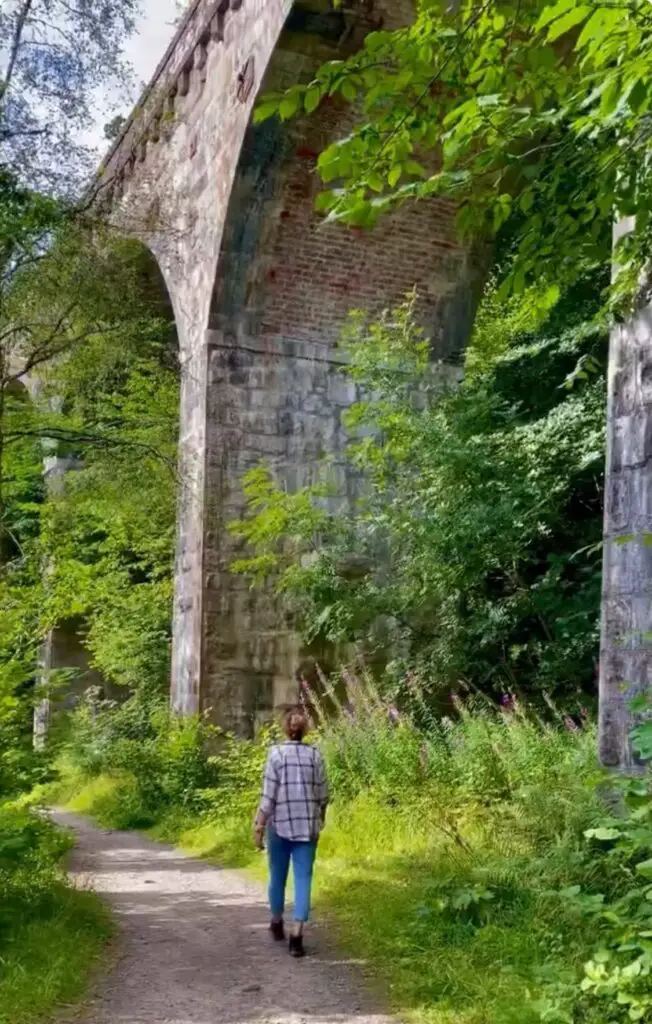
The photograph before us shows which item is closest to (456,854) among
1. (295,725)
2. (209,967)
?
(295,725)

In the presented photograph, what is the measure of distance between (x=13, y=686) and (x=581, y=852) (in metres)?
2.90

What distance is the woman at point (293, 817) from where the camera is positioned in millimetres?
4863

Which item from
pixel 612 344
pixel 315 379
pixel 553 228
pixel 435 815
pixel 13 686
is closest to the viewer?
pixel 553 228

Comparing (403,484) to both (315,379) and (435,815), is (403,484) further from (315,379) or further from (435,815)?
(435,815)

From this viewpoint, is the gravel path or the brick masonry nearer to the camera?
the gravel path

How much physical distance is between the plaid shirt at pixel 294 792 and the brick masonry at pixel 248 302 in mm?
5110

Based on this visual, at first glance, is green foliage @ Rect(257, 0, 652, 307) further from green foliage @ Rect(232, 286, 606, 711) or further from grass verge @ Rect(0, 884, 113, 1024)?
green foliage @ Rect(232, 286, 606, 711)

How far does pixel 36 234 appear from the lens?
645cm

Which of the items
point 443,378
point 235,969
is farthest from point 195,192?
point 235,969

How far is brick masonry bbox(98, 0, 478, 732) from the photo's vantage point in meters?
10.0


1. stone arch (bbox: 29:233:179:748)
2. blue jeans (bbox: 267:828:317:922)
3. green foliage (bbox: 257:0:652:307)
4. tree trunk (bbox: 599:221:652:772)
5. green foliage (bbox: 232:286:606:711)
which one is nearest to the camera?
green foliage (bbox: 257:0:652:307)

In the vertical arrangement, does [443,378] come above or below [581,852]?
above

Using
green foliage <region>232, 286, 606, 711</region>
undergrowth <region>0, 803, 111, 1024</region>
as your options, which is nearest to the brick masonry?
green foliage <region>232, 286, 606, 711</region>

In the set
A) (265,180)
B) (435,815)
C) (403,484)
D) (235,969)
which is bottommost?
(235,969)
